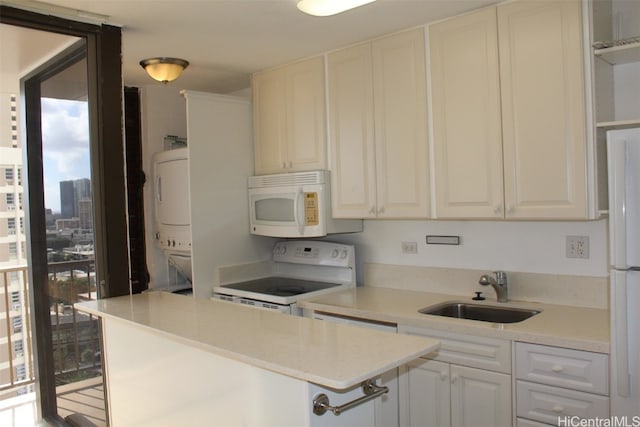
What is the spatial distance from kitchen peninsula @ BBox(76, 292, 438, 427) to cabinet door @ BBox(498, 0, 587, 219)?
1063mm

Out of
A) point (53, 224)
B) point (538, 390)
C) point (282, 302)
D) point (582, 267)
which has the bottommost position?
point (538, 390)

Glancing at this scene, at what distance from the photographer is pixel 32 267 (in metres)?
2.81

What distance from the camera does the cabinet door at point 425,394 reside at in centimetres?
257

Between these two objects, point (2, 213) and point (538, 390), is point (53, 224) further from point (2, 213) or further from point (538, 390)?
point (538, 390)

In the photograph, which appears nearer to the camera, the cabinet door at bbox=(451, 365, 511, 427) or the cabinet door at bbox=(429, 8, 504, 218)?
the cabinet door at bbox=(451, 365, 511, 427)

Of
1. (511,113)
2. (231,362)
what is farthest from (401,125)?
(231,362)

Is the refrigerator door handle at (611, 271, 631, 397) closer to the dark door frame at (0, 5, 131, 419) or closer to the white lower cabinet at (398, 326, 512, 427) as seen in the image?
the white lower cabinet at (398, 326, 512, 427)

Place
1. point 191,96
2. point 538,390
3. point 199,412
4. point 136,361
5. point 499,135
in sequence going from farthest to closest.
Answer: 1. point 191,96
2. point 499,135
3. point 136,361
4. point 538,390
5. point 199,412

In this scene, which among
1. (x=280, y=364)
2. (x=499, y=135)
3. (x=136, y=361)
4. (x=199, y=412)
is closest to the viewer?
(x=280, y=364)

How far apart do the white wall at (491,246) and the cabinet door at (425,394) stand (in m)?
0.73

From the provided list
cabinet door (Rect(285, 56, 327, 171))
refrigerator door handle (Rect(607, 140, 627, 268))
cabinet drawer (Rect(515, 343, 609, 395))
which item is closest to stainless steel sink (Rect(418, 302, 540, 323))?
cabinet drawer (Rect(515, 343, 609, 395))

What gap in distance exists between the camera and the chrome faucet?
2.85 metres

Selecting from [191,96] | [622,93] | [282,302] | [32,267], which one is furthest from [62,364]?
[622,93]

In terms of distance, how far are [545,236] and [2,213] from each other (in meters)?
2.82
